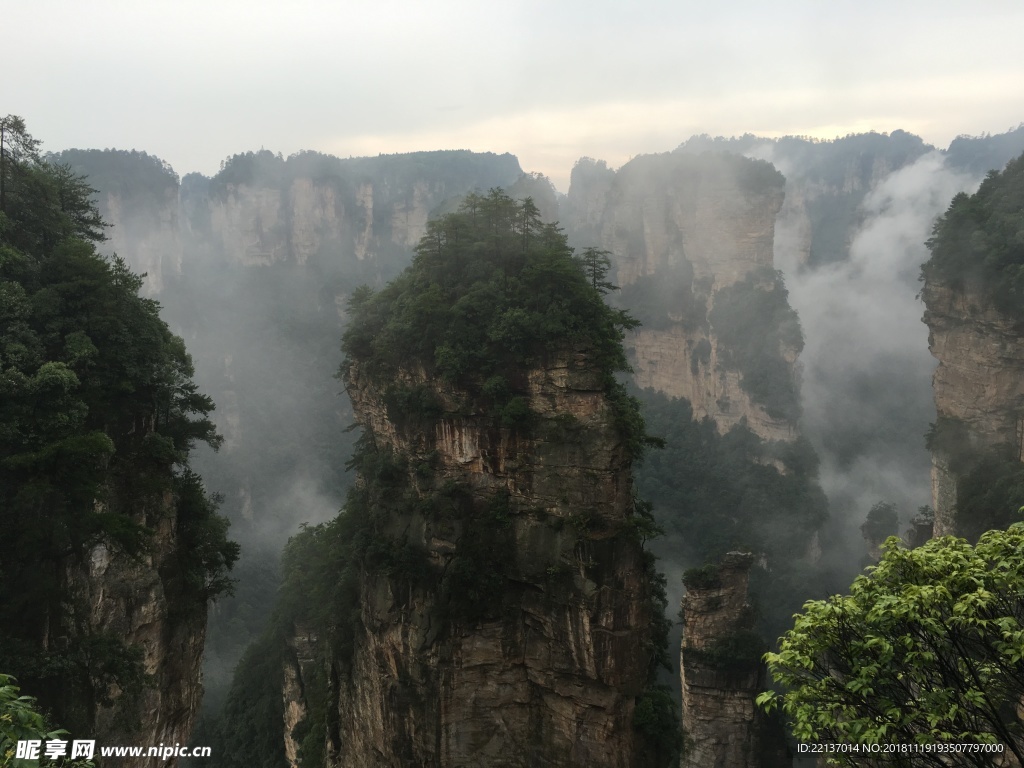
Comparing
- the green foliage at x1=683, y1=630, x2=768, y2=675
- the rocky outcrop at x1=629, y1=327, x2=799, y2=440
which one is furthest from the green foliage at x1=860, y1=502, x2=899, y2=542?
the green foliage at x1=683, y1=630, x2=768, y2=675

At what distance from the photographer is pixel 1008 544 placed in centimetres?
687

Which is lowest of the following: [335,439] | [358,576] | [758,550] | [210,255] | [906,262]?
[358,576]

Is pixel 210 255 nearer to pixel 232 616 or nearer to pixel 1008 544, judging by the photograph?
pixel 232 616

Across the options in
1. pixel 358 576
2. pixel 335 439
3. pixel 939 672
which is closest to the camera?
pixel 939 672

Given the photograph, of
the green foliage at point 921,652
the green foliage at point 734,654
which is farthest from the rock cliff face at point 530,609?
the green foliage at point 921,652

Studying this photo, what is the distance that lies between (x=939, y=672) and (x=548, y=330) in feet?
41.5

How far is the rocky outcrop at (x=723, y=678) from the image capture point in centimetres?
2500

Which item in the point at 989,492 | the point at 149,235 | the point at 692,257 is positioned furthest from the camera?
the point at 149,235

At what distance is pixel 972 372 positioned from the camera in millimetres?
26406

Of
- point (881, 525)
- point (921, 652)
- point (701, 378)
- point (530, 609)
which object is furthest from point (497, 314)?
point (701, 378)

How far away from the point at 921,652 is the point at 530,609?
41.9 ft

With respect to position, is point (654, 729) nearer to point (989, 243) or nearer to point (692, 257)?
point (989, 243)

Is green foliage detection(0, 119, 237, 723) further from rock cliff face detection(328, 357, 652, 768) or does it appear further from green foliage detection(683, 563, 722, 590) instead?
green foliage detection(683, 563, 722, 590)

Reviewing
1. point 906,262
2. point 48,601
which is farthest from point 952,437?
point 906,262
